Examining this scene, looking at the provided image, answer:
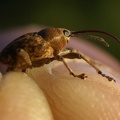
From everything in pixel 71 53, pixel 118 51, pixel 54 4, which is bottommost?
pixel 118 51

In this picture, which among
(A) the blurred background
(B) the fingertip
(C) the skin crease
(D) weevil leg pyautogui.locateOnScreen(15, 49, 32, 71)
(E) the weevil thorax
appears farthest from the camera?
(A) the blurred background

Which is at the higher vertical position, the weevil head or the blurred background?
the weevil head

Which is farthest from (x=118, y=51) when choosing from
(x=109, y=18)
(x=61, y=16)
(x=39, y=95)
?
(x=39, y=95)

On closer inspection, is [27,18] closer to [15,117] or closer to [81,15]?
[81,15]

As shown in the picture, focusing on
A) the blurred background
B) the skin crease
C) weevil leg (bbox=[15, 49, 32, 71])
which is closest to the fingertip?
the skin crease

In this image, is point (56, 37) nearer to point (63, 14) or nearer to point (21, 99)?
point (21, 99)

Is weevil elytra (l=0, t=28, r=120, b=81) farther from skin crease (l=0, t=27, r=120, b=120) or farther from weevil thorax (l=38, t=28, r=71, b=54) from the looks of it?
skin crease (l=0, t=27, r=120, b=120)
